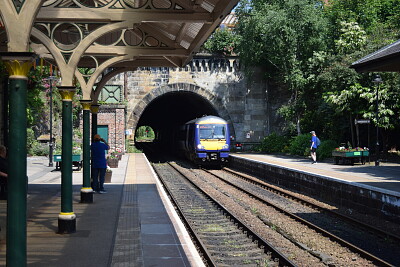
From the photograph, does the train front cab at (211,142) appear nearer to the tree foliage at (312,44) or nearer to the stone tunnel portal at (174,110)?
the tree foliage at (312,44)

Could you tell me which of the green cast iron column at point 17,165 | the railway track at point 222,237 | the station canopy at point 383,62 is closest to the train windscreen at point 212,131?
the railway track at point 222,237

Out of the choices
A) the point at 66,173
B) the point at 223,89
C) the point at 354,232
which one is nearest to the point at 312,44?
the point at 223,89

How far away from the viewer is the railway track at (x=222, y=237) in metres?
8.24

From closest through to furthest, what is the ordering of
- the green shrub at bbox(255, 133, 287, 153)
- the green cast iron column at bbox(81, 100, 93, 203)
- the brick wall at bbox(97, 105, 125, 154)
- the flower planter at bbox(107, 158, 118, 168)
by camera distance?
the green cast iron column at bbox(81, 100, 93, 203)
the flower planter at bbox(107, 158, 118, 168)
the green shrub at bbox(255, 133, 287, 153)
the brick wall at bbox(97, 105, 125, 154)

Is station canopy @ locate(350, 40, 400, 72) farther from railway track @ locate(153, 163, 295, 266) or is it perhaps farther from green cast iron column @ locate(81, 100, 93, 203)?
green cast iron column @ locate(81, 100, 93, 203)

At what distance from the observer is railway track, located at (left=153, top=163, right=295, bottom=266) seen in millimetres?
8242

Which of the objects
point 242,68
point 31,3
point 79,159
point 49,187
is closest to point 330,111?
point 242,68

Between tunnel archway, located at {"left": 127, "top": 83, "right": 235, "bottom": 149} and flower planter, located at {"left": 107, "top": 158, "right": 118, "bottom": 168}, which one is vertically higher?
tunnel archway, located at {"left": 127, "top": 83, "right": 235, "bottom": 149}

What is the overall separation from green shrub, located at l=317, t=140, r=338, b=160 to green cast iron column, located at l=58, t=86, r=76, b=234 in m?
19.8

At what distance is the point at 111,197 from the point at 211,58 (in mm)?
26933

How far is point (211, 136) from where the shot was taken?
29.1m

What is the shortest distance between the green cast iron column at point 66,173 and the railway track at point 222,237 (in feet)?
7.80

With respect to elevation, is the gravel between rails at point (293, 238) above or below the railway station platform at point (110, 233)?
below

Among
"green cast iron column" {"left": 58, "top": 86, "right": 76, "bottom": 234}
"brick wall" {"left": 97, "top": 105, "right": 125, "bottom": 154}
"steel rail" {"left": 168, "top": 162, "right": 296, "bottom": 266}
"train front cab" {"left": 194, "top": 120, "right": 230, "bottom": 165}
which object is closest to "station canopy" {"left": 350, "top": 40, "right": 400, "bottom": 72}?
"steel rail" {"left": 168, "top": 162, "right": 296, "bottom": 266}
